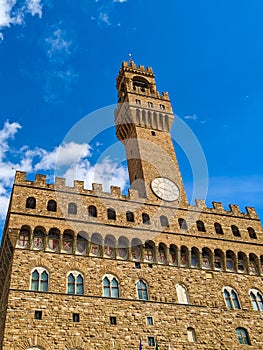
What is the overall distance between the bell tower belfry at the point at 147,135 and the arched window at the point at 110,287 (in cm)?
719

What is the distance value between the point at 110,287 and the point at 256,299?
10.4m

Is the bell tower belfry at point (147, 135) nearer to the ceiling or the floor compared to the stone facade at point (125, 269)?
nearer to the ceiling

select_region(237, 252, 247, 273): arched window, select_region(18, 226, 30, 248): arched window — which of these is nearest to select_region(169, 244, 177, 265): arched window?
select_region(237, 252, 247, 273): arched window

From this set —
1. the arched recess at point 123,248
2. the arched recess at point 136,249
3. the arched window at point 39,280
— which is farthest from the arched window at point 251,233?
the arched window at point 39,280

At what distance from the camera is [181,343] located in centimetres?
2491

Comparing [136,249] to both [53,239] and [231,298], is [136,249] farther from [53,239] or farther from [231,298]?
[231,298]

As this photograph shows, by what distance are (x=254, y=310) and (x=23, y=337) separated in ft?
49.4

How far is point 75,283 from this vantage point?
25.3m

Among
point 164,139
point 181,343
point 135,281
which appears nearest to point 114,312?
point 135,281

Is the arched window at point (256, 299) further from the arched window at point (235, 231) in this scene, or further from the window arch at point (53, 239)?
the window arch at point (53, 239)

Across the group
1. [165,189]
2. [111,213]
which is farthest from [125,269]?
[165,189]

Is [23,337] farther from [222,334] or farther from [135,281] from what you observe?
[222,334]

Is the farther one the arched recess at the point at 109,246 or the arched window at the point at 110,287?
the arched recess at the point at 109,246

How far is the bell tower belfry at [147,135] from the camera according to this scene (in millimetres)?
32469
